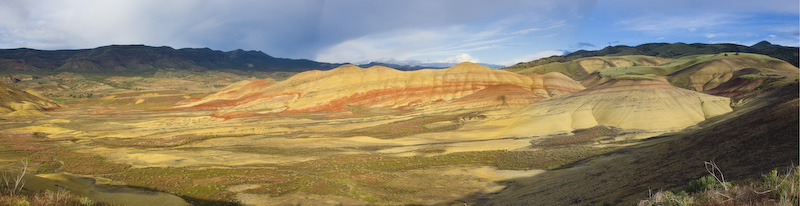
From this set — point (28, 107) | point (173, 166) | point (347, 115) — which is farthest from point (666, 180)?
point (28, 107)

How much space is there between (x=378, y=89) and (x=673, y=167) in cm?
8698

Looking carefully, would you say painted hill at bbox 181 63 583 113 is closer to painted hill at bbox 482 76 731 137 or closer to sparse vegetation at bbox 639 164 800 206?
painted hill at bbox 482 76 731 137

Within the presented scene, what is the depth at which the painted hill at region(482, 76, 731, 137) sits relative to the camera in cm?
5262

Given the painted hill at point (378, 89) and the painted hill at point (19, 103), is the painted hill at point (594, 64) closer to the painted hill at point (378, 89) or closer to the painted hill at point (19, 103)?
the painted hill at point (378, 89)

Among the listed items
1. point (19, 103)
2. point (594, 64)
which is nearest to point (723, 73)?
point (594, 64)

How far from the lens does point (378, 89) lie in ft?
339

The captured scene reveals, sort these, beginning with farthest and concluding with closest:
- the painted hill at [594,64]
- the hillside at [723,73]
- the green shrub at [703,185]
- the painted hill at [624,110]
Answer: the painted hill at [594,64] < the hillside at [723,73] < the painted hill at [624,110] < the green shrub at [703,185]

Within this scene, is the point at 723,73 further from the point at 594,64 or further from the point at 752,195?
the point at 752,195

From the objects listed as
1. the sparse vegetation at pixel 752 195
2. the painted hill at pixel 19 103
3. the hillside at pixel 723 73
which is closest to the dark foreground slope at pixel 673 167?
the sparse vegetation at pixel 752 195

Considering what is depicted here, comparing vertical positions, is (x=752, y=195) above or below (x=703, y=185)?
above

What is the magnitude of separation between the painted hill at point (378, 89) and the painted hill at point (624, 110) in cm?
2273

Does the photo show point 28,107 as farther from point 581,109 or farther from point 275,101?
point 581,109

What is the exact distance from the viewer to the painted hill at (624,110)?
5262cm

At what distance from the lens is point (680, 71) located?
397 feet
